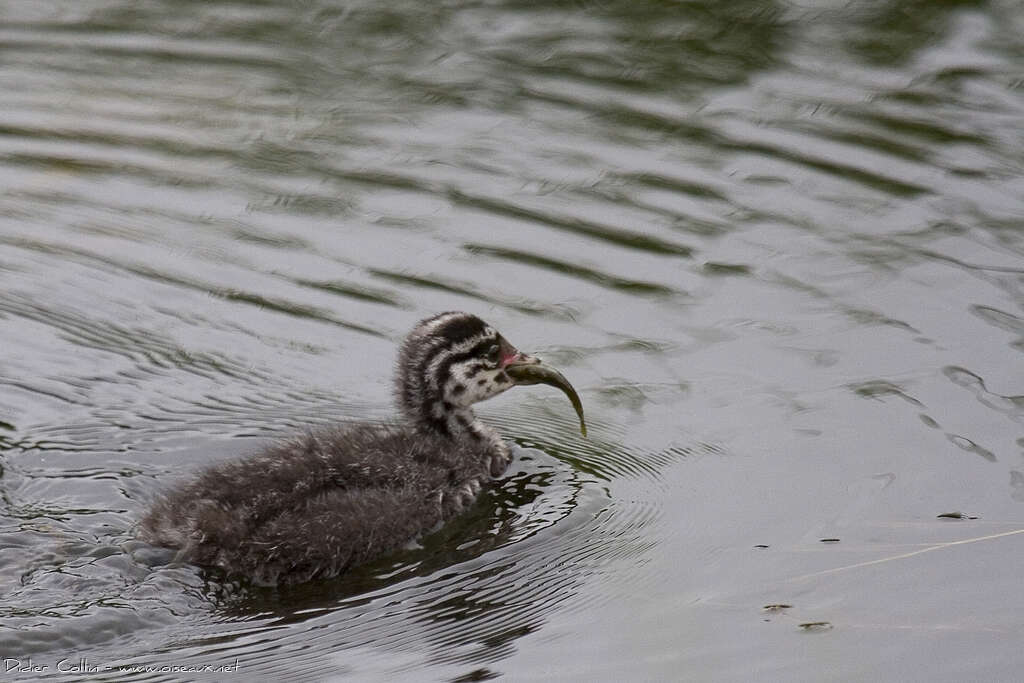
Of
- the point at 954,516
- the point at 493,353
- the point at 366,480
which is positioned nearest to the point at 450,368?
the point at 493,353

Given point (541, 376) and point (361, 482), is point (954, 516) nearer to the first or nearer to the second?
point (541, 376)

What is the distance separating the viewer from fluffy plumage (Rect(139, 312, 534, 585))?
804 centimetres

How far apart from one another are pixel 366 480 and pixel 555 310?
247cm

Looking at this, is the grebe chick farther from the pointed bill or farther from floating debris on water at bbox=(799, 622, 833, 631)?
floating debris on water at bbox=(799, 622, 833, 631)

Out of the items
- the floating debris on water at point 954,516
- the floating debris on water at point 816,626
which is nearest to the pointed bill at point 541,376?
the floating debris on water at point 954,516

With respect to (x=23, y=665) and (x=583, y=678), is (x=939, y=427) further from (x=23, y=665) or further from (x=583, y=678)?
(x=23, y=665)

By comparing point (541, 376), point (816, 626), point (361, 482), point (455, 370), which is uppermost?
point (455, 370)

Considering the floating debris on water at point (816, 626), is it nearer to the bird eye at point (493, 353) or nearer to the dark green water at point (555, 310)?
the dark green water at point (555, 310)

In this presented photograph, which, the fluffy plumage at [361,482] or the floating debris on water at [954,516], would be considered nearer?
the fluffy plumage at [361,482]

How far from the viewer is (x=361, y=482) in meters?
8.55

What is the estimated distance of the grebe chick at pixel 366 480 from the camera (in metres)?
8.04

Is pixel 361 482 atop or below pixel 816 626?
atop

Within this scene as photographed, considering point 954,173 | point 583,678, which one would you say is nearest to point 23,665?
point 583,678

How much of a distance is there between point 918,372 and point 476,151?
4061 millimetres
